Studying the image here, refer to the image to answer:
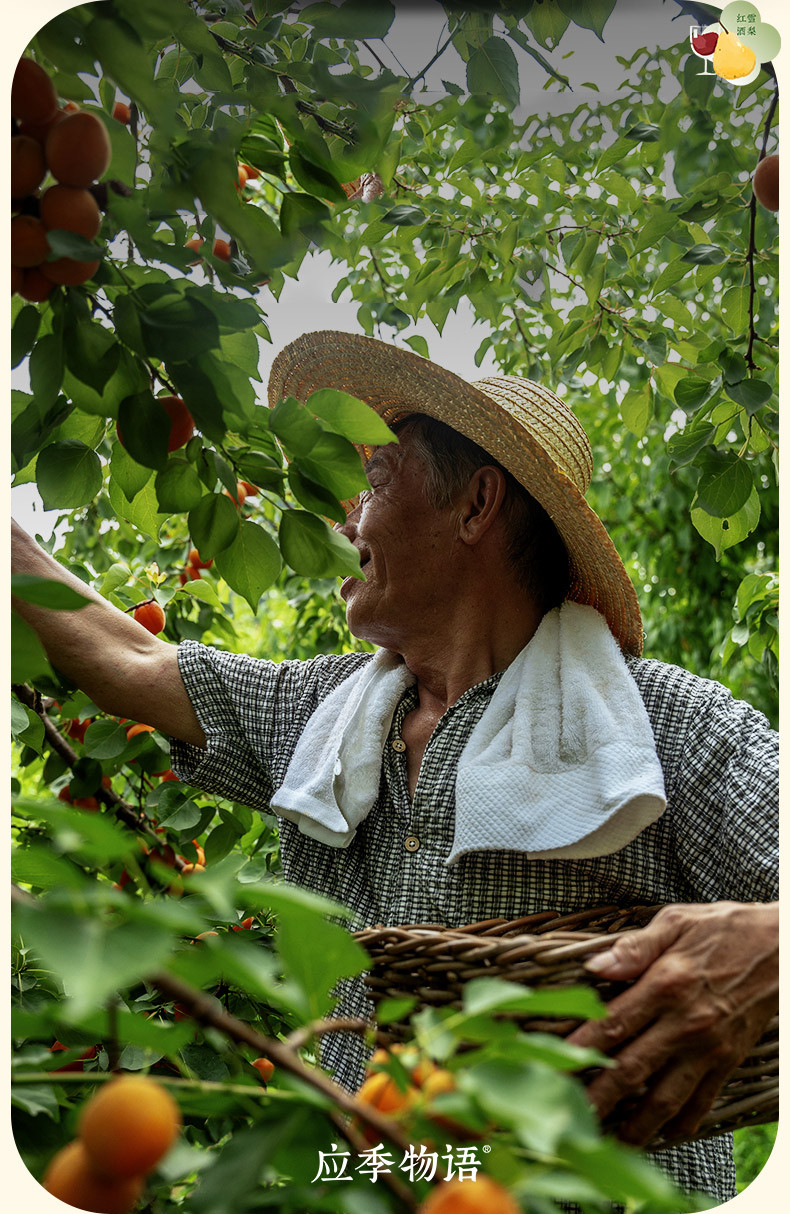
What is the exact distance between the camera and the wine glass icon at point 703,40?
68cm

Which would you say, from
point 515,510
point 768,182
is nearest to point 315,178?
point 768,182

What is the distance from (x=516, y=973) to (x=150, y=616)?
25.8 inches

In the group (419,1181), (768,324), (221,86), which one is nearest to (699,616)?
(768,324)

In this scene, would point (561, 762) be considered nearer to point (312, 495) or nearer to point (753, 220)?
point (312, 495)

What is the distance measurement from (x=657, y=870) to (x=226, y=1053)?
14.5 inches

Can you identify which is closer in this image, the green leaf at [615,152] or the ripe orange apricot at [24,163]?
the ripe orange apricot at [24,163]

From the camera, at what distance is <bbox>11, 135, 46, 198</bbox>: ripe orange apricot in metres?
0.49

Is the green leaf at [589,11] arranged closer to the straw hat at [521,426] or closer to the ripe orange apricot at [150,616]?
the straw hat at [521,426]

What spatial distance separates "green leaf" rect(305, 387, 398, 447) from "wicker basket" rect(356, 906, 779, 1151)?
0.29 m

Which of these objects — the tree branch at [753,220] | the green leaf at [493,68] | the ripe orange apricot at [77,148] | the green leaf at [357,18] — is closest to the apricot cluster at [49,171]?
the ripe orange apricot at [77,148]

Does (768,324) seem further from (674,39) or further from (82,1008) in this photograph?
(82,1008)

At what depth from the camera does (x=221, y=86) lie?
707 millimetres

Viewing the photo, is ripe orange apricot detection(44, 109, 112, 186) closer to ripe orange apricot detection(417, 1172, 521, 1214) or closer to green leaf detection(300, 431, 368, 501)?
green leaf detection(300, 431, 368, 501)

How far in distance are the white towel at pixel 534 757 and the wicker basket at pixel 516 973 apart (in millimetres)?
135
